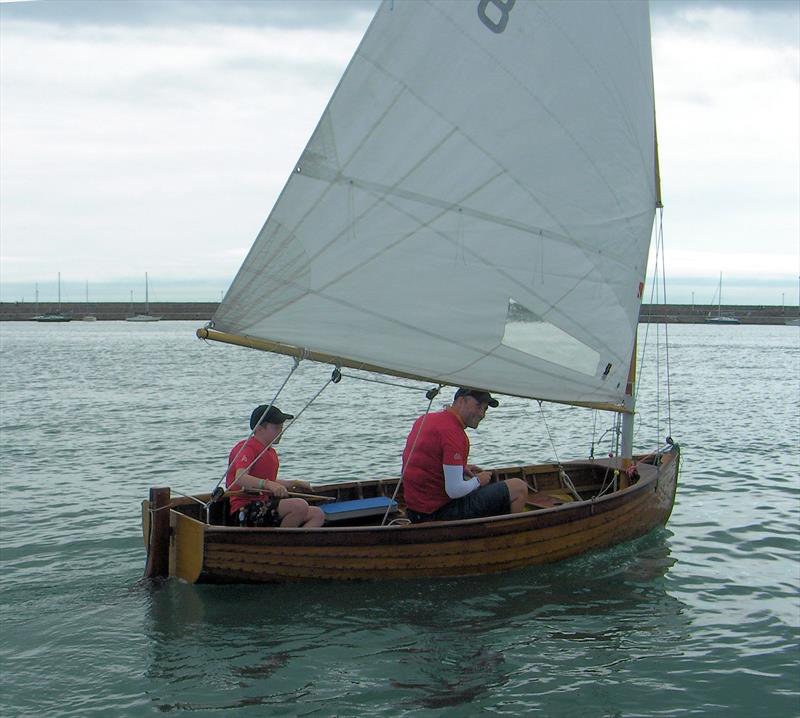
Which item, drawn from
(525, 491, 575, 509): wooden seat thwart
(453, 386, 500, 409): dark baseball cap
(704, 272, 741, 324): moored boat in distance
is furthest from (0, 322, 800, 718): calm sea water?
(704, 272, 741, 324): moored boat in distance

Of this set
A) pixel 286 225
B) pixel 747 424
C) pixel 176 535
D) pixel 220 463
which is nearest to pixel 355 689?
→ pixel 176 535

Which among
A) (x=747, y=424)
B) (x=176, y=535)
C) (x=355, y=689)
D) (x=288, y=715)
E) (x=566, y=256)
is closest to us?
(x=288, y=715)

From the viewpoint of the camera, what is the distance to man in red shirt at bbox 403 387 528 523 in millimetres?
8117

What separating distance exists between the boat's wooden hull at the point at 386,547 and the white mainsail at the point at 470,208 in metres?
1.27

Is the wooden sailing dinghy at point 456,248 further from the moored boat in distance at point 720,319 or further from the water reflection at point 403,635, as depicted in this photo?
the moored boat in distance at point 720,319

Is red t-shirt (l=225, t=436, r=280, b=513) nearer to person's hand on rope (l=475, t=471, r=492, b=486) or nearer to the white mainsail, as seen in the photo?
the white mainsail

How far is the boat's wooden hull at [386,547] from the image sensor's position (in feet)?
25.4

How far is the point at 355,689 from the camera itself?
6.44 metres

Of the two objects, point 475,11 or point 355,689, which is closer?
point 355,689

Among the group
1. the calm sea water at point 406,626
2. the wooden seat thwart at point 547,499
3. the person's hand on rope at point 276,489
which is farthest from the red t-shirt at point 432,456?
the wooden seat thwart at point 547,499

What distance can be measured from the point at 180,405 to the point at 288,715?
794 inches

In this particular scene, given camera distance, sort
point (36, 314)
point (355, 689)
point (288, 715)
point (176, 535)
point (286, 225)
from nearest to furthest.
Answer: point (288, 715) → point (355, 689) → point (286, 225) → point (176, 535) → point (36, 314)

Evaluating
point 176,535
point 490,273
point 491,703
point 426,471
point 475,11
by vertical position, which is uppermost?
point 475,11

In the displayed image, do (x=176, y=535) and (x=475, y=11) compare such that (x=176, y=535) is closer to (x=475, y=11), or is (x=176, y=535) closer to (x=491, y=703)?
(x=491, y=703)
